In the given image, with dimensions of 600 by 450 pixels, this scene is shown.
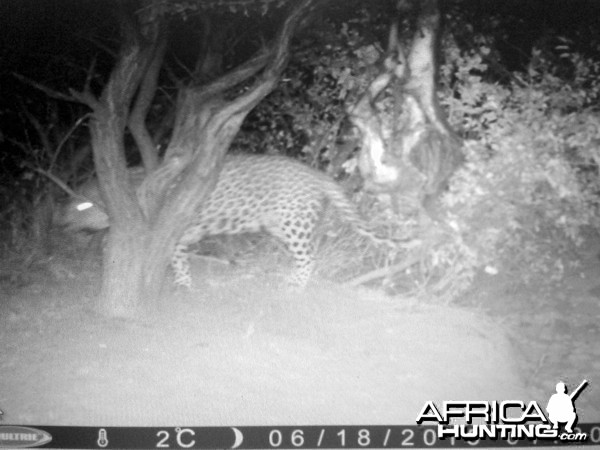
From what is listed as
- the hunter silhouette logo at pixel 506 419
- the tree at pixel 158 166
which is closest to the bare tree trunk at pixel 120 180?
the tree at pixel 158 166

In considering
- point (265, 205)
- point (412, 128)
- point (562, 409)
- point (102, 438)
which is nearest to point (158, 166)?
point (265, 205)

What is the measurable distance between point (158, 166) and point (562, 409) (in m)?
2.99

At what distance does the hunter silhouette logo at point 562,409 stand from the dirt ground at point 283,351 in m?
0.14

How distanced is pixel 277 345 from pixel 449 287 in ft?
5.33

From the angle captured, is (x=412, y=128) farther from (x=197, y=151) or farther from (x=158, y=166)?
(x=158, y=166)

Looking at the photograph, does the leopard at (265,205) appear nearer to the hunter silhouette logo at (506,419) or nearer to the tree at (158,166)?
the tree at (158,166)

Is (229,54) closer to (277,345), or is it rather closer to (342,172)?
(342,172)

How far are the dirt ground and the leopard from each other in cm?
44

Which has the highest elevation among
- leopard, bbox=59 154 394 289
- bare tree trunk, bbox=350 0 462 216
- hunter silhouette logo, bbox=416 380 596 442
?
bare tree trunk, bbox=350 0 462 216

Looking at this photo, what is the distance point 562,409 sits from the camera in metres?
3.76

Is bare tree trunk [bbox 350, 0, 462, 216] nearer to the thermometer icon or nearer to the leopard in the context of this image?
the leopard

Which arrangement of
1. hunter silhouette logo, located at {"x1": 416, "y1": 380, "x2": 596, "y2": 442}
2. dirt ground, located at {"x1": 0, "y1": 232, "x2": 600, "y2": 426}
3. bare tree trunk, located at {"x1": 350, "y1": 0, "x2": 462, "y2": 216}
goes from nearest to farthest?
hunter silhouette logo, located at {"x1": 416, "y1": 380, "x2": 596, "y2": 442}
dirt ground, located at {"x1": 0, "y1": 232, "x2": 600, "y2": 426}
bare tree trunk, located at {"x1": 350, "y1": 0, "x2": 462, "y2": 216}

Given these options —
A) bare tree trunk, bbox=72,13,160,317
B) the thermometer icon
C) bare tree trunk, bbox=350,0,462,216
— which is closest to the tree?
bare tree trunk, bbox=72,13,160,317

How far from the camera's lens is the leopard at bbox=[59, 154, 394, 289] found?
6.04 meters
